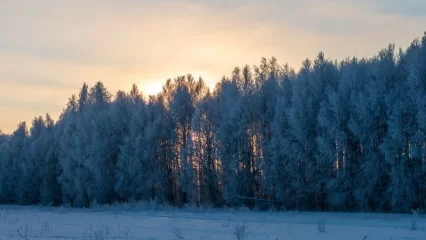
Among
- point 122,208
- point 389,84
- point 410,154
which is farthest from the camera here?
point 122,208

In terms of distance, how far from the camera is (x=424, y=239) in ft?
57.8

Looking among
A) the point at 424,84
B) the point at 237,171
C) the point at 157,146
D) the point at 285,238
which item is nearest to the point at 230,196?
the point at 237,171

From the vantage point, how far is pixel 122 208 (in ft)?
147

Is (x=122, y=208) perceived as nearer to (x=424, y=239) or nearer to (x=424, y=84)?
(x=424, y=84)

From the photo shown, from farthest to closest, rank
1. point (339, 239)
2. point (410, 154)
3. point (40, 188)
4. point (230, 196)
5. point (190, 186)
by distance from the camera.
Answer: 1. point (40, 188)
2. point (190, 186)
3. point (230, 196)
4. point (410, 154)
5. point (339, 239)

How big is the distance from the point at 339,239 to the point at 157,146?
44.0m

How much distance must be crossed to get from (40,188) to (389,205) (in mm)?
47987

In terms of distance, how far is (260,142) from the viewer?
50.8 m

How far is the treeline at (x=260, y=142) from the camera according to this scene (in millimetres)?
40688

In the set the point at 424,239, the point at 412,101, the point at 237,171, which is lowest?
the point at 424,239

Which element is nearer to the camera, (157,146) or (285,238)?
(285,238)

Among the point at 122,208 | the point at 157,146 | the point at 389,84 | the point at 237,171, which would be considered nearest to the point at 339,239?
the point at 389,84

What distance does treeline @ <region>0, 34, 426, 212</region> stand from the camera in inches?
1602

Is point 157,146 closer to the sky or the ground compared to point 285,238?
closer to the sky
